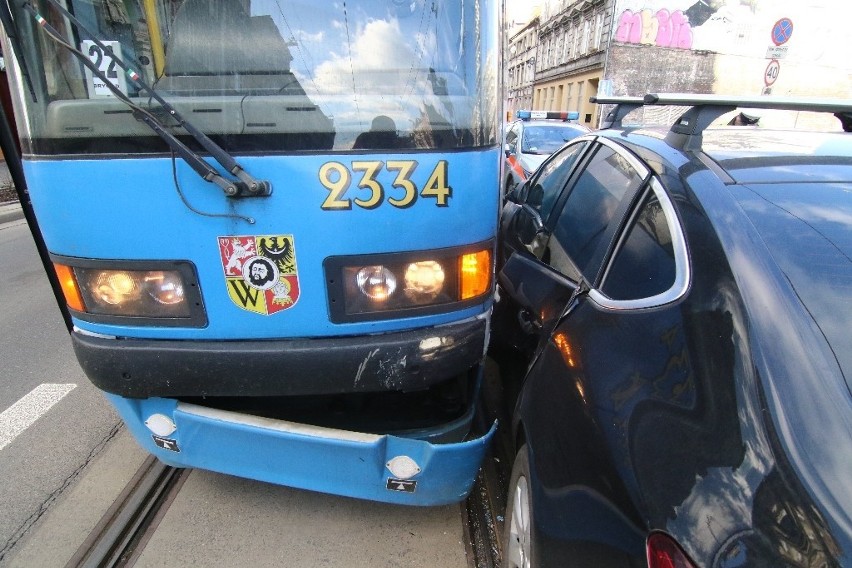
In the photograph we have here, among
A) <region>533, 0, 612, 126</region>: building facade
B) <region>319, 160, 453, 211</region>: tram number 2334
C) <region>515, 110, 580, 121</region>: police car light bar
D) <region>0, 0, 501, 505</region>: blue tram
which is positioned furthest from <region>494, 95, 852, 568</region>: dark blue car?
<region>533, 0, 612, 126</region>: building facade

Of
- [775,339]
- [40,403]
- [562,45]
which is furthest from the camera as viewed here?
[562,45]

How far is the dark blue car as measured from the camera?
932 millimetres

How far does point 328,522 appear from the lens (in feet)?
7.67

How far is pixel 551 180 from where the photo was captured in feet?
10.6

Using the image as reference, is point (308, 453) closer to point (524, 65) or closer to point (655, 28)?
point (655, 28)

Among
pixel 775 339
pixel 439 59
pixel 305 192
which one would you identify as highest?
pixel 439 59

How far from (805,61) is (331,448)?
32.8 m

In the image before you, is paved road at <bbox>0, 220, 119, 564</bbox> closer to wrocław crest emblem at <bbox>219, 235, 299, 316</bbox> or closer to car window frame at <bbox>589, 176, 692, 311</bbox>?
wrocław crest emblem at <bbox>219, 235, 299, 316</bbox>

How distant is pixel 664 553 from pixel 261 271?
1.45 m

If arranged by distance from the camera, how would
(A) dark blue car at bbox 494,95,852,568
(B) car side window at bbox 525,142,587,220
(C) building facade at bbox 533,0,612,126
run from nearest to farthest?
(A) dark blue car at bbox 494,95,852,568 < (B) car side window at bbox 525,142,587,220 < (C) building facade at bbox 533,0,612,126

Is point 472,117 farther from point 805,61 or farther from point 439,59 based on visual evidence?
point 805,61

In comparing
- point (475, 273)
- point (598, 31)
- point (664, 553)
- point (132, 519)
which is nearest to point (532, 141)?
point (475, 273)

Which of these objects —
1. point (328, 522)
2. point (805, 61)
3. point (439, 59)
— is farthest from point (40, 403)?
point (805, 61)

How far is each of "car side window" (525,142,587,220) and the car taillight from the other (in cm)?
208
